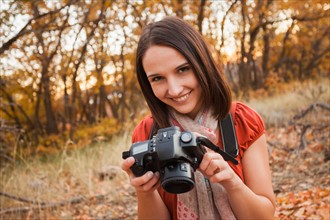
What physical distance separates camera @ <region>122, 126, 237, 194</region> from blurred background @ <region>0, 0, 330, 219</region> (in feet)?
2.09

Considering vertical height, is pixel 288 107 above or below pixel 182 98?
above

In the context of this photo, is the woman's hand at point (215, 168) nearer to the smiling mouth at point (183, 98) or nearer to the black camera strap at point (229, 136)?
the black camera strap at point (229, 136)

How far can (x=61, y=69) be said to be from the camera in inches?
269

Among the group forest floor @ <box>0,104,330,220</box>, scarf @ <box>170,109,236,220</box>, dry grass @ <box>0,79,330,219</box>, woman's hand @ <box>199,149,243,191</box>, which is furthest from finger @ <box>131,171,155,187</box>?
dry grass @ <box>0,79,330,219</box>

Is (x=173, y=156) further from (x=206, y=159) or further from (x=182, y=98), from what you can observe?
(x=182, y=98)

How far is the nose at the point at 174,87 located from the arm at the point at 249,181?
0.34m

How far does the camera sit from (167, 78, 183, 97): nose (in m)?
1.51

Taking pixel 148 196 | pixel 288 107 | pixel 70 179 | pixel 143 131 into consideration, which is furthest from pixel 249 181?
pixel 288 107

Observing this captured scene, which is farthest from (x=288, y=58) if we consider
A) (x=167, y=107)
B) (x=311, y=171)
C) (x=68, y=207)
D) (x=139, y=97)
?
(x=167, y=107)

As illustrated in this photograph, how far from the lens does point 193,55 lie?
1525 millimetres

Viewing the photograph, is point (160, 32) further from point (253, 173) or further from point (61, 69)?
point (61, 69)

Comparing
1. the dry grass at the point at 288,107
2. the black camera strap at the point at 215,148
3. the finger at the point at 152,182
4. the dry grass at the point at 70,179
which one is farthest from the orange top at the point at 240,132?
the dry grass at the point at 288,107

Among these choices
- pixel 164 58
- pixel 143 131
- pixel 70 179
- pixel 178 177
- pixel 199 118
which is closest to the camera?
pixel 178 177

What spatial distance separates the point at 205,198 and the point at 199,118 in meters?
0.34
